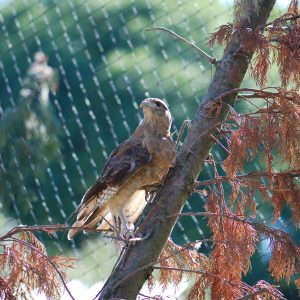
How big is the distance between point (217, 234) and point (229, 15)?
2071mm

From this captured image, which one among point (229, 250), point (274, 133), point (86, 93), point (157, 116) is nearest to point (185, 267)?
point (229, 250)

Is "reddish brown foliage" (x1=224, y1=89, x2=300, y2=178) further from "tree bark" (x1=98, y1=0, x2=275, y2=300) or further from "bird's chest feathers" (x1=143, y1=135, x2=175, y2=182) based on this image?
"bird's chest feathers" (x1=143, y1=135, x2=175, y2=182)

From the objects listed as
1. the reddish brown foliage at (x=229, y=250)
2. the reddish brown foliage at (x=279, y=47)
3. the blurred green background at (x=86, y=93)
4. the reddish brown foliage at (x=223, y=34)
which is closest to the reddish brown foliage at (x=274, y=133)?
the reddish brown foliage at (x=279, y=47)

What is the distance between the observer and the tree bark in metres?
2.86

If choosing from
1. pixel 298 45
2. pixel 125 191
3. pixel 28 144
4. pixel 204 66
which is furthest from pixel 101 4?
pixel 298 45

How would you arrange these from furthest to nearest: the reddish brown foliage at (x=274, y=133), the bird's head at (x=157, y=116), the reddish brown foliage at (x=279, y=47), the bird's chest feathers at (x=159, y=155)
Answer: the bird's head at (x=157, y=116) < the bird's chest feathers at (x=159, y=155) < the reddish brown foliage at (x=279, y=47) < the reddish brown foliage at (x=274, y=133)

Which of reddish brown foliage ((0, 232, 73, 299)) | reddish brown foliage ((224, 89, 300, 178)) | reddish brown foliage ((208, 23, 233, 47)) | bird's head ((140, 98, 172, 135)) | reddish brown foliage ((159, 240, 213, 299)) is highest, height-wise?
reddish brown foliage ((208, 23, 233, 47))

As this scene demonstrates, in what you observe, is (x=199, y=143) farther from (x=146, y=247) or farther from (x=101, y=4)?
(x=101, y=4)

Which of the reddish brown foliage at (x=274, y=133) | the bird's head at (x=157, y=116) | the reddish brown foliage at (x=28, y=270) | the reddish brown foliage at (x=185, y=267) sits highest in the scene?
the bird's head at (x=157, y=116)

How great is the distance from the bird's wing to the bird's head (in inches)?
3.6

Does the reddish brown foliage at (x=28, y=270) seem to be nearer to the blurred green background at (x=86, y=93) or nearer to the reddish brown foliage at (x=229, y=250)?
the reddish brown foliage at (x=229, y=250)

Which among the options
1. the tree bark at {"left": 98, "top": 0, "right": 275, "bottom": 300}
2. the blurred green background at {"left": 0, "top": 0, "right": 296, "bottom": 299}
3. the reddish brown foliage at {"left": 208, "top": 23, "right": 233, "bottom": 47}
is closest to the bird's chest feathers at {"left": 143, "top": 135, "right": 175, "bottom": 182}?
the tree bark at {"left": 98, "top": 0, "right": 275, "bottom": 300}

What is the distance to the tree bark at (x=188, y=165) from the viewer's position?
9.37 feet

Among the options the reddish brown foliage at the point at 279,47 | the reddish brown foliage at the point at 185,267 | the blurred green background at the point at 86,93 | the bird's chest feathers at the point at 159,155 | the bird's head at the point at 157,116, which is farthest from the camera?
the blurred green background at the point at 86,93
